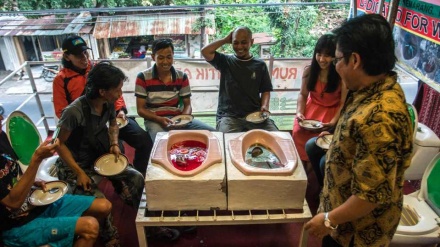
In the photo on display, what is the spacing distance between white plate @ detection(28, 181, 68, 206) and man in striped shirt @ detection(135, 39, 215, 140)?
100cm

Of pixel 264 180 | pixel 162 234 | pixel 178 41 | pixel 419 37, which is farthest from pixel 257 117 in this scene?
pixel 178 41

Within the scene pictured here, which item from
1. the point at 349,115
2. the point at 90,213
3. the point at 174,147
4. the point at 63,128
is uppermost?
the point at 349,115

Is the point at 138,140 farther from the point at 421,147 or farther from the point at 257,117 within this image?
the point at 421,147

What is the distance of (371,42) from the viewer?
1.11 meters

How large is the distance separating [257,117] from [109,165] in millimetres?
1393

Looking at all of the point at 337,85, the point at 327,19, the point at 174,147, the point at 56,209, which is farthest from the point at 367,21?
the point at 327,19

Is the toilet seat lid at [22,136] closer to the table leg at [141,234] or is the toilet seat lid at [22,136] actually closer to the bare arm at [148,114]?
the bare arm at [148,114]

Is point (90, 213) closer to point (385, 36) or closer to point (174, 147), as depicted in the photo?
point (174, 147)

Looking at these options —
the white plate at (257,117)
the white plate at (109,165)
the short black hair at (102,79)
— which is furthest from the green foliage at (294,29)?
the white plate at (109,165)

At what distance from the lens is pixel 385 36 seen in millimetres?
1109

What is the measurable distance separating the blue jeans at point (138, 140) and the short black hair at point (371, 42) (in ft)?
6.82

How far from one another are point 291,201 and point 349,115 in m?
0.83

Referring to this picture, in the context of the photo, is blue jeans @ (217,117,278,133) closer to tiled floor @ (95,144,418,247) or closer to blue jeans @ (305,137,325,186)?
blue jeans @ (305,137,325,186)

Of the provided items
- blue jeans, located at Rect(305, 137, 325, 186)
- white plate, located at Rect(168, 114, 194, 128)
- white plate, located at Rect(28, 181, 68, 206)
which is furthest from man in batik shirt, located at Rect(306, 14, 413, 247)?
white plate, located at Rect(168, 114, 194, 128)
